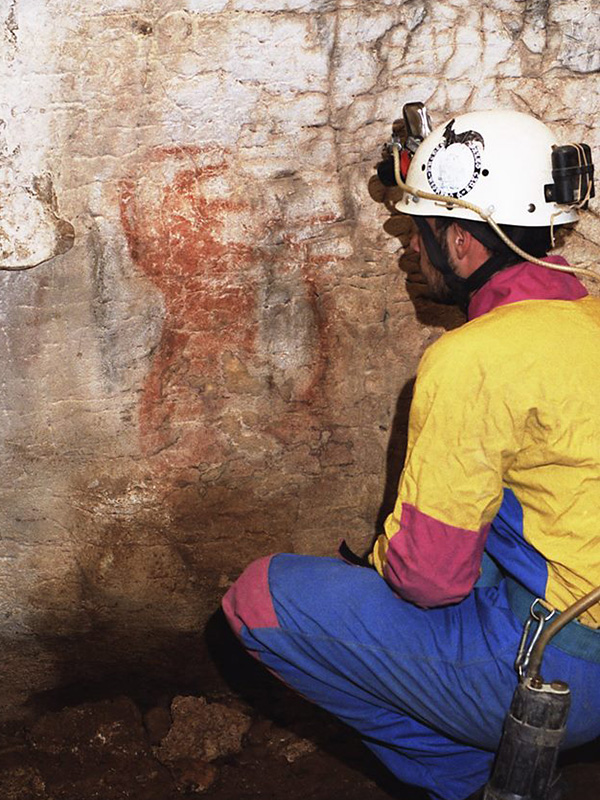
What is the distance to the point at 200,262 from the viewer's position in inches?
107

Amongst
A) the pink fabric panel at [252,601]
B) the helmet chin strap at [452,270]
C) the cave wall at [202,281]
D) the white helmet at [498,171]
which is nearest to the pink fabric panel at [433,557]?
the pink fabric panel at [252,601]

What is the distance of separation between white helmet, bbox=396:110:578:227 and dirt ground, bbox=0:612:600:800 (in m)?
1.49

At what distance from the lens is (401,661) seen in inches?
88.4

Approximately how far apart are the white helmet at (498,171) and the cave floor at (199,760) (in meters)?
1.50

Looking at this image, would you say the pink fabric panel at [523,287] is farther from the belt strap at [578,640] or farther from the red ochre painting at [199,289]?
the red ochre painting at [199,289]

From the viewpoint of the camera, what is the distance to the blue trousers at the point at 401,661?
2.18m

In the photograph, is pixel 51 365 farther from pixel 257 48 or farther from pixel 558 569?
pixel 558 569

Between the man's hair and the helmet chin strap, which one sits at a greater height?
the man's hair

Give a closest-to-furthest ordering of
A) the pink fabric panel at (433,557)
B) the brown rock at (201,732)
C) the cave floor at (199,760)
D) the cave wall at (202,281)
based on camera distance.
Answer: the pink fabric panel at (433,557)
the cave wall at (202,281)
the cave floor at (199,760)
the brown rock at (201,732)

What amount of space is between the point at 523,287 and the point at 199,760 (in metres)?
1.64

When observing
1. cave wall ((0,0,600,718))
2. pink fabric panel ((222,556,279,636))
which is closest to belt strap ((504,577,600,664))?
pink fabric panel ((222,556,279,636))

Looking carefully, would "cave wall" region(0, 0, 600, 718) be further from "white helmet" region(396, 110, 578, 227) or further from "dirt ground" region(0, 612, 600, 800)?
"white helmet" region(396, 110, 578, 227)

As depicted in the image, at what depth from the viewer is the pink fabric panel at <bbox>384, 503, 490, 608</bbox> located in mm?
2043

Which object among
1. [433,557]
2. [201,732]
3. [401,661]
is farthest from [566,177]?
[201,732]
